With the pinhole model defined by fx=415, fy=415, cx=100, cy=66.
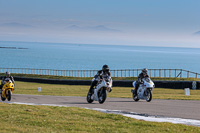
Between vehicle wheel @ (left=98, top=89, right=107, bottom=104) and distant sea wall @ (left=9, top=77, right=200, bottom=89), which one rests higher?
distant sea wall @ (left=9, top=77, right=200, bottom=89)

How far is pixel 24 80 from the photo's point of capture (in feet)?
226

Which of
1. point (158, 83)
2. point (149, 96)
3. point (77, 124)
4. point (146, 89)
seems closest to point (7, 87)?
point (146, 89)

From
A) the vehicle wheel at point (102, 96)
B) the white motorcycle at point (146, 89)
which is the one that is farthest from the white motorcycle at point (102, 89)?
the white motorcycle at point (146, 89)

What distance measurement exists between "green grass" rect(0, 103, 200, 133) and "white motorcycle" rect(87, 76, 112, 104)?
4.86 m

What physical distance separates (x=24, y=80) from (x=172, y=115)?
56.8 meters

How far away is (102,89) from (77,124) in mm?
8012

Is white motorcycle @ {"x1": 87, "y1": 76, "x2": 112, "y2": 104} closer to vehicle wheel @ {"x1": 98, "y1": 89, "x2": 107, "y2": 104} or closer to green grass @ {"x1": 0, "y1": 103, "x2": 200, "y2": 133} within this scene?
vehicle wheel @ {"x1": 98, "y1": 89, "x2": 107, "y2": 104}

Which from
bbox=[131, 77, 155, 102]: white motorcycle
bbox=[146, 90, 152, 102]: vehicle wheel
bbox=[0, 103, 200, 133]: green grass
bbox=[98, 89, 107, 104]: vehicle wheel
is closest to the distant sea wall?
A: bbox=[131, 77, 155, 102]: white motorcycle

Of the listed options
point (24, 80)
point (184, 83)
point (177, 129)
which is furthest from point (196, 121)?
point (24, 80)

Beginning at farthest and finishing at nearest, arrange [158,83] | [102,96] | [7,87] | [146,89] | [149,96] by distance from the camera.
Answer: [158,83]
[7,87]
[146,89]
[149,96]
[102,96]

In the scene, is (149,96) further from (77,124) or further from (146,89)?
(77,124)

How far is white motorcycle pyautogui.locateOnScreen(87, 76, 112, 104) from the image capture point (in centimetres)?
1883

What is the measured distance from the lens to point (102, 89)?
1941 cm

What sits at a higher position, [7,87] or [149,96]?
[7,87]
